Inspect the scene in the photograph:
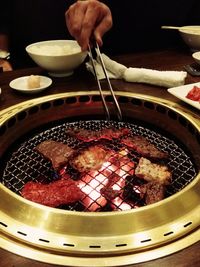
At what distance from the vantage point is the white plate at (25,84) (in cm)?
246

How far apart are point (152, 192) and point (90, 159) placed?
1.57 ft

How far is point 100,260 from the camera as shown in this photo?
4.08 ft

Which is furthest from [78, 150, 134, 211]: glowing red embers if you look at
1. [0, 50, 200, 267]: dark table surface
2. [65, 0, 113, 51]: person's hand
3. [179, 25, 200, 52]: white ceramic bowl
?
[179, 25, 200, 52]: white ceramic bowl

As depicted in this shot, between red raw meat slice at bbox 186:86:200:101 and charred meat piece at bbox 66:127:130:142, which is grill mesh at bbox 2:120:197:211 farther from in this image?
red raw meat slice at bbox 186:86:200:101

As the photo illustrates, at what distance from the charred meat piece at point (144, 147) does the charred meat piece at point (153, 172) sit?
103mm

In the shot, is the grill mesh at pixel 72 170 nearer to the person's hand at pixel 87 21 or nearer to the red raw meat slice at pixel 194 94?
the red raw meat slice at pixel 194 94

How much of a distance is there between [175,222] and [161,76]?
4.72ft

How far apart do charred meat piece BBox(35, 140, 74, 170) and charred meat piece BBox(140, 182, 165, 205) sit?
0.53 meters

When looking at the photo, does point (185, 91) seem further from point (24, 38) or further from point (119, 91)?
point (24, 38)

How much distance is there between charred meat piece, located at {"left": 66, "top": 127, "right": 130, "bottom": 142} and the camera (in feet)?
7.30

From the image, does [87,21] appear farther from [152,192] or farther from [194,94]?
[152,192]

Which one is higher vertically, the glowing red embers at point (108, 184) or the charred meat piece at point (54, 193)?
the charred meat piece at point (54, 193)

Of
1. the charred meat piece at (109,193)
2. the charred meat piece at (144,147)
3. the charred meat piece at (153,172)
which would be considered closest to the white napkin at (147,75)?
the charred meat piece at (144,147)

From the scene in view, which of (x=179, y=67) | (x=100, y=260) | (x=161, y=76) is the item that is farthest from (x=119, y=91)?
(x=100, y=260)
